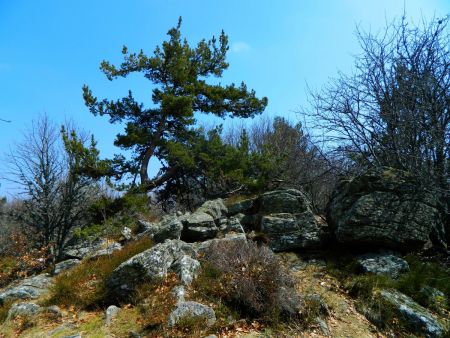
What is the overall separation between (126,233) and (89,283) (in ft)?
9.72

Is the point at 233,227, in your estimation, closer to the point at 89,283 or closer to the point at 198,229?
the point at 198,229

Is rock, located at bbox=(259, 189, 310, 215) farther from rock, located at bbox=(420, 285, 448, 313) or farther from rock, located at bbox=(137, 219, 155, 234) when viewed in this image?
rock, located at bbox=(137, 219, 155, 234)

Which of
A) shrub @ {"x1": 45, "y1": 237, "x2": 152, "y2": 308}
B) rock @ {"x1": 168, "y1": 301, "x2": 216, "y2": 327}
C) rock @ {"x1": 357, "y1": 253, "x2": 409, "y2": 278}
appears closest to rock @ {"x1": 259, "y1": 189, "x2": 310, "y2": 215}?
rock @ {"x1": 357, "y1": 253, "x2": 409, "y2": 278}

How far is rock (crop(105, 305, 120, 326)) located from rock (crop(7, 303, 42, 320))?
1683 mm

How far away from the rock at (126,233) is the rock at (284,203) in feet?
12.8

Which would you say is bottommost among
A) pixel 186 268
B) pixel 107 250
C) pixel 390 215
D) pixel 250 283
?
pixel 250 283

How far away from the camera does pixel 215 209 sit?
34.5 ft

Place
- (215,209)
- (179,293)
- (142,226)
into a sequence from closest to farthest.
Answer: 1. (179,293)
2. (215,209)
3. (142,226)

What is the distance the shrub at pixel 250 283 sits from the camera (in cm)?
585

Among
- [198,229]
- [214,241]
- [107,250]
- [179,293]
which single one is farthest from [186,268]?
[107,250]

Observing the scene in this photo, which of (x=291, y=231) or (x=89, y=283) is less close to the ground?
(x=291, y=231)

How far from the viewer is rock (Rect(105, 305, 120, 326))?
6168 mm

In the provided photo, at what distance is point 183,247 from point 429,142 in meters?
5.73

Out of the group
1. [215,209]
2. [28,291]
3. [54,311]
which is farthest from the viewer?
[215,209]
